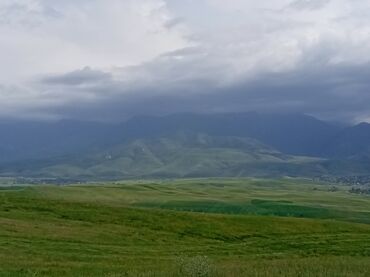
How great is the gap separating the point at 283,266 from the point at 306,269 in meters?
2.13

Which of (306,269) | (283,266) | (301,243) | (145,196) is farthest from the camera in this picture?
(145,196)

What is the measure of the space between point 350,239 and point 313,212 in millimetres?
70917

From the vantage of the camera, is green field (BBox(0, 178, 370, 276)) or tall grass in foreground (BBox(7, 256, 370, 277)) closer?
tall grass in foreground (BBox(7, 256, 370, 277))

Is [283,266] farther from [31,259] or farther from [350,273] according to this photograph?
[31,259]

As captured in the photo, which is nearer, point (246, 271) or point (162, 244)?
point (246, 271)

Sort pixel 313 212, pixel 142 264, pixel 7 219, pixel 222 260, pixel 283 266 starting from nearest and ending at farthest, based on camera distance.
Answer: pixel 283 266, pixel 142 264, pixel 222 260, pixel 7 219, pixel 313 212

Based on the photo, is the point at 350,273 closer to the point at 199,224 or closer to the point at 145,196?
the point at 199,224

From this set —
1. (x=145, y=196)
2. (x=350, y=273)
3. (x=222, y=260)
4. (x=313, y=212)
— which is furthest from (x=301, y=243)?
(x=145, y=196)

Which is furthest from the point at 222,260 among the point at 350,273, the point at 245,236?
the point at 245,236

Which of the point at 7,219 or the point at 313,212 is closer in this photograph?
the point at 7,219

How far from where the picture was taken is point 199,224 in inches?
2448

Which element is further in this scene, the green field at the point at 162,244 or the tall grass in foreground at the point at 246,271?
the green field at the point at 162,244

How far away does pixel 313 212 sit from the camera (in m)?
120

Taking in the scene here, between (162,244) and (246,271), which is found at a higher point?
(246,271)
